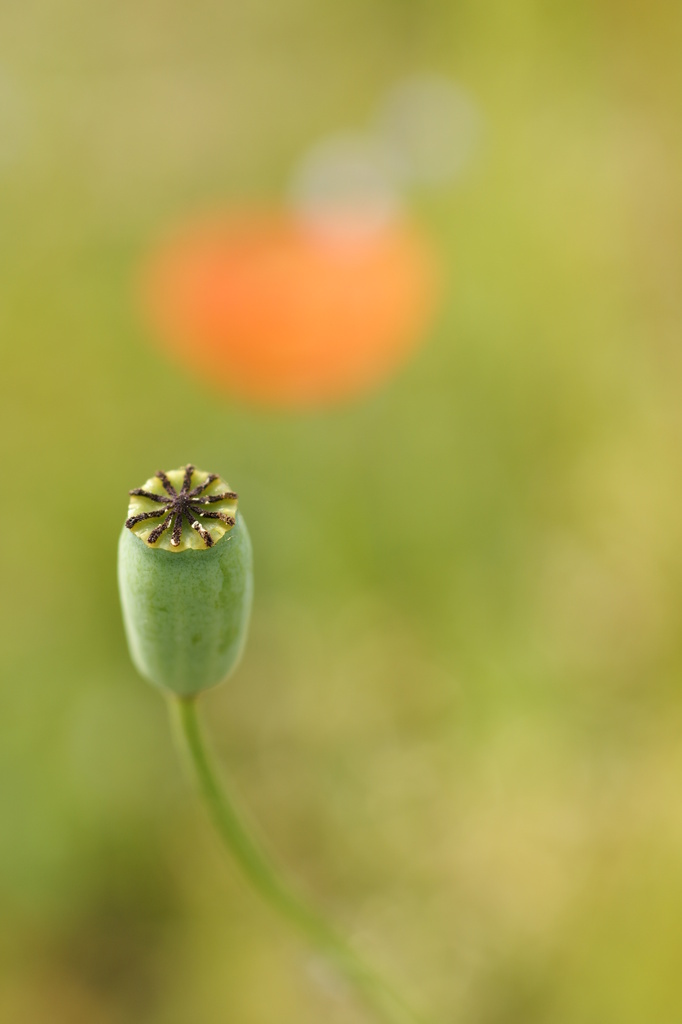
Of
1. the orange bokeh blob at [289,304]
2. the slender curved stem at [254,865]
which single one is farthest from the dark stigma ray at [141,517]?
the orange bokeh blob at [289,304]

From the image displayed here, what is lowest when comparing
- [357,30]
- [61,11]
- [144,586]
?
[144,586]

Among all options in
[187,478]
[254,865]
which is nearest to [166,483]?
[187,478]

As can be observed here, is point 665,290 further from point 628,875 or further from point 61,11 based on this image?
point 61,11

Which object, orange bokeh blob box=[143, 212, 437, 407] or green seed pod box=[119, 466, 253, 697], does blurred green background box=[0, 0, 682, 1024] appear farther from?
green seed pod box=[119, 466, 253, 697]

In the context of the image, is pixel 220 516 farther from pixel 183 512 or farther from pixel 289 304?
pixel 289 304

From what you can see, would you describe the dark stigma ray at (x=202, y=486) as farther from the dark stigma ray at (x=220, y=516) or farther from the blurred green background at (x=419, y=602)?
the blurred green background at (x=419, y=602)

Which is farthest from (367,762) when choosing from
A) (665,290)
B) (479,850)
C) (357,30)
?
(357,30)
